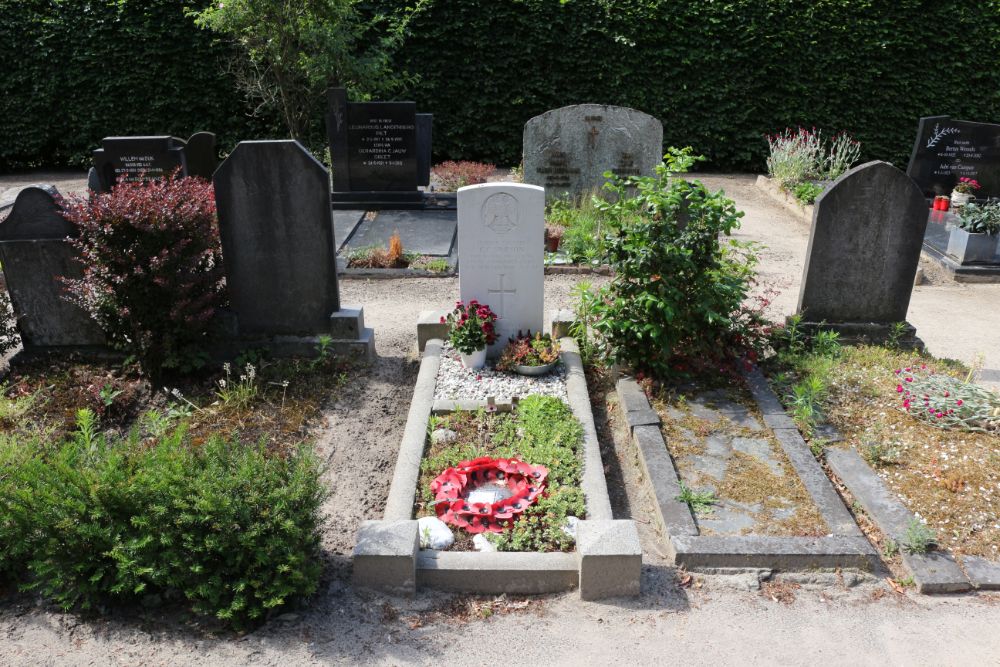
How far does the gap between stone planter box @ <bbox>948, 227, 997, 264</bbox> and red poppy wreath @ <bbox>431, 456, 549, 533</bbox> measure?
22.5 feet

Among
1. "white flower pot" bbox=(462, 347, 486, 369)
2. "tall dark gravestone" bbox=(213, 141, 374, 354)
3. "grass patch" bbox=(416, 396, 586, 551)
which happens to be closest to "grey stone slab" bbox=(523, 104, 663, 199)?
"tall dark gravestone" bbox=(213, 141, 374, 354)

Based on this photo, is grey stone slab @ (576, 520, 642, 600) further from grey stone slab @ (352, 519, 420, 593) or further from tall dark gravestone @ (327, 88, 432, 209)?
tall dark gravestone @ (327, 88, 432, 209)

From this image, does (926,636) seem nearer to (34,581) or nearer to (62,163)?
(34,581)

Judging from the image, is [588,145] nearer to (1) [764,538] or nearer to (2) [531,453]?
(2) [531,453]

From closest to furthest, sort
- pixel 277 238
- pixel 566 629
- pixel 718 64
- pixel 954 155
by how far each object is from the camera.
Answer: pixel 566 629 → pixel 277 238 → pixel 954 155 → pixel 718 64

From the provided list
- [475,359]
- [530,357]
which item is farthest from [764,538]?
[475,359]

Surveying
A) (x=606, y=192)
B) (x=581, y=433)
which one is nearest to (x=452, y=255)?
(x=606, y=192)

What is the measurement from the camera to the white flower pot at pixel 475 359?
6.17 m

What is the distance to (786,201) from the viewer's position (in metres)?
12.3

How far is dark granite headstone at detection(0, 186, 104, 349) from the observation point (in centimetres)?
608

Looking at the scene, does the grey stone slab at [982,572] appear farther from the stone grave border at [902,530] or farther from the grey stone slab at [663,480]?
the grey stone slab at [663,480]

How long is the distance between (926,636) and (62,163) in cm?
1659

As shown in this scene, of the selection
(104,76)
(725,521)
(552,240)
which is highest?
(104,76)

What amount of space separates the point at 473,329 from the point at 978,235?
6.43 meters
